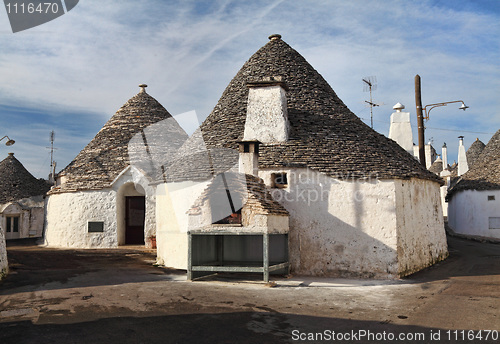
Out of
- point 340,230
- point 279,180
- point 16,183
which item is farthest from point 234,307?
point 16,183

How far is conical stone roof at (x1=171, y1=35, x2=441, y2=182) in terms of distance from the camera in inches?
498

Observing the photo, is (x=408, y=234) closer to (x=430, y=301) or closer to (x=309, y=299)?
(x=430, y=301)

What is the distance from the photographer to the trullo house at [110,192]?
20.4 meters

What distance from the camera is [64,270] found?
507 inches

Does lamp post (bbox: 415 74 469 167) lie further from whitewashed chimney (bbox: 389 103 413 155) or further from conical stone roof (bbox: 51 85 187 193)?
conical stone roof (bbox: 51 85 187 193)

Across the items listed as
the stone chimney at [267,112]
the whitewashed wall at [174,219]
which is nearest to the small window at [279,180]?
the stone chimney at [267,112]

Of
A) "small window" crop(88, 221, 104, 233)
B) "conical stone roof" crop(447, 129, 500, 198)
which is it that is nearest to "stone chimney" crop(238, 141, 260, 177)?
"small window" crop(88, 221, 104, 233)

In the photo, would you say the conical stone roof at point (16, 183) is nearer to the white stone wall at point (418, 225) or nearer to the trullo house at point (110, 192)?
the trullo house at point (110, 192)

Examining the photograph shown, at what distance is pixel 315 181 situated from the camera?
12.5 meters

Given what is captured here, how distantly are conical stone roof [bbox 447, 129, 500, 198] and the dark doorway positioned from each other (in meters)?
17.4

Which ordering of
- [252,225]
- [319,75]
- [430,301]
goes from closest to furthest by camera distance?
[430,301] < [252,225] < [319,75]

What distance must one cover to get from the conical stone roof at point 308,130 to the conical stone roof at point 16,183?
63.7 ft

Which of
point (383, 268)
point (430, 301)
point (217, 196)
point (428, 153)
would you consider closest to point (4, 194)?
point (217, 196)

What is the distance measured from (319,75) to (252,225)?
842 cm
